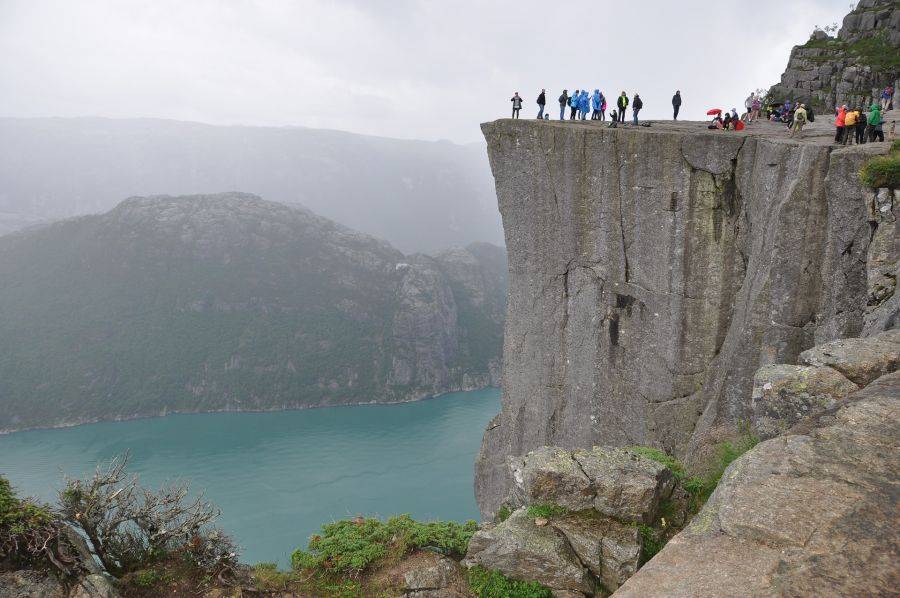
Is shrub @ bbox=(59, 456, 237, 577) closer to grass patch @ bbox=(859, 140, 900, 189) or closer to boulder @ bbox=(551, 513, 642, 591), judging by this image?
boulder @ bbox=(551, 513, 642, 591)

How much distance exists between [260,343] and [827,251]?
14249cm

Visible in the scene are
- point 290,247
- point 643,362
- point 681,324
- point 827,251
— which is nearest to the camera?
point 827,251

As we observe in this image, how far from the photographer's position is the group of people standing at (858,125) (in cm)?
1512

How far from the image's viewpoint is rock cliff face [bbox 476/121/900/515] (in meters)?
14.7

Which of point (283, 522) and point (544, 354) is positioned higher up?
point (544, 354)

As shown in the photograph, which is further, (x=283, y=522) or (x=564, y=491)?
(x=283, y=522)

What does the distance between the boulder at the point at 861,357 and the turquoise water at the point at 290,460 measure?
2226 inches

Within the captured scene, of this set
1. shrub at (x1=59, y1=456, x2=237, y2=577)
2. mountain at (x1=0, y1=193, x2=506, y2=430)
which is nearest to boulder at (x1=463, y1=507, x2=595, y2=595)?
shrub at (x1=59, y1=456, x2=237, y2=577)

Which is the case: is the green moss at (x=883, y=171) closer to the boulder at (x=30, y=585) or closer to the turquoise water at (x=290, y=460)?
the boulder at (x=30, y=585)

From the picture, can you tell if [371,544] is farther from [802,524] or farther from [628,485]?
[802,524]

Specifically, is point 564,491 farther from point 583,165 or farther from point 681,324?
point 583,165

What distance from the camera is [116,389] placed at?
121 m

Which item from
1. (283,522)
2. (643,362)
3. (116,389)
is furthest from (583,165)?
(116,389)

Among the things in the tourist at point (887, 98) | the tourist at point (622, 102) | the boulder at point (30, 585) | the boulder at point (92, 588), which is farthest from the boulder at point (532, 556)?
the tourist at point (887, 98)
